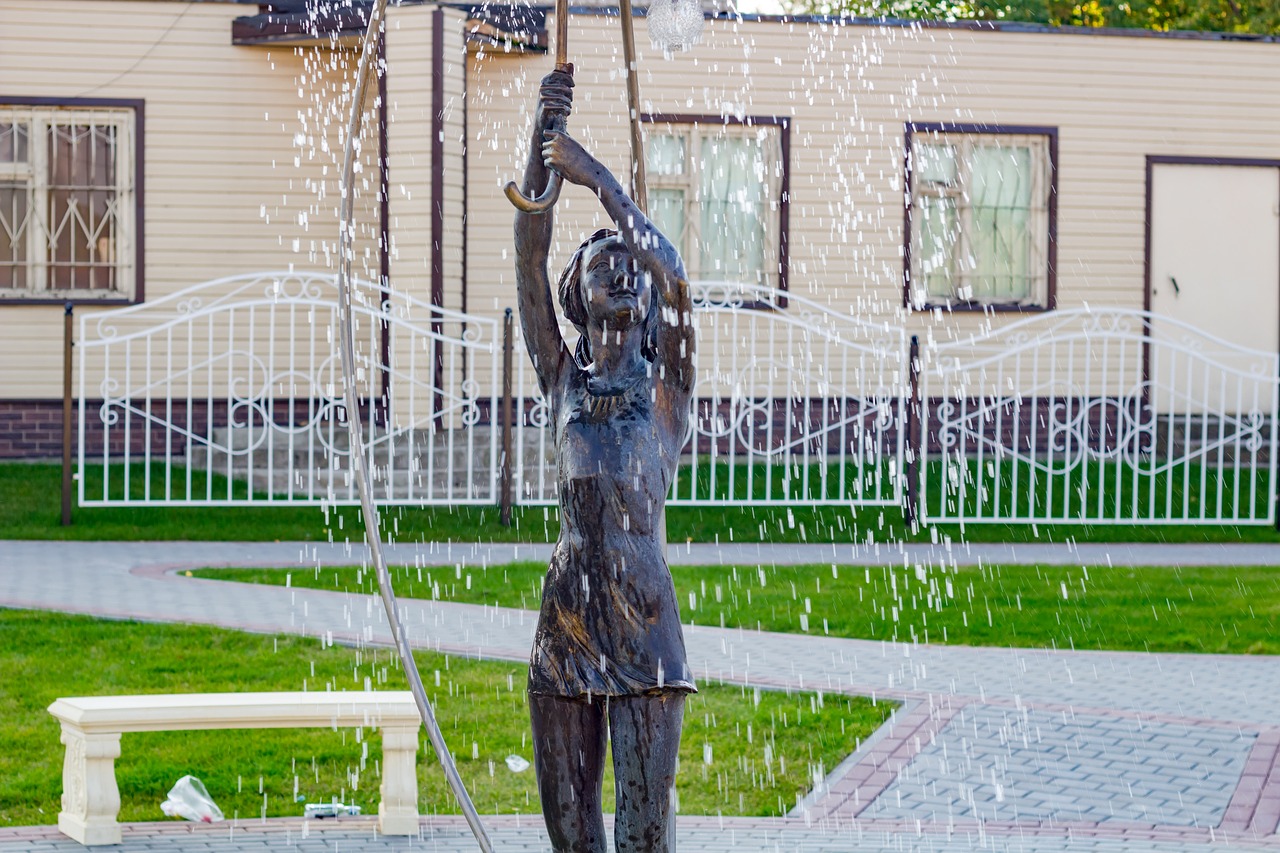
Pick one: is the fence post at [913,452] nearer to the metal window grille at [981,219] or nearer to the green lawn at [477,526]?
the green lawn at [477,526]

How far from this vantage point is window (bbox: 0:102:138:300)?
1836 cm

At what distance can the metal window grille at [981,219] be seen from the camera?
66.8 feet

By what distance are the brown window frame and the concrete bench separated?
1253cm

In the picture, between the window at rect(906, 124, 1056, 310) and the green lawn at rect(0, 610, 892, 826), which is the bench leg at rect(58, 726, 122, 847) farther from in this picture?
the window at rect(906, 124, 1056, 310)

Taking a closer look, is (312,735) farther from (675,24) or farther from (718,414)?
(675,24)

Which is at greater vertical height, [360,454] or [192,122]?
[192,122]

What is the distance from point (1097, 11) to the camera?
35344 mm

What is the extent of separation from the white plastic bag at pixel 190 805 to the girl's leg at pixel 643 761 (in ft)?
9.72

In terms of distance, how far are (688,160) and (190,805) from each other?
1376cm

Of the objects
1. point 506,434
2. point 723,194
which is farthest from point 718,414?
point 723,194

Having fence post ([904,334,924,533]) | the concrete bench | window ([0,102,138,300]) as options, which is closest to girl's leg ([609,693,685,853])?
the concrete bench

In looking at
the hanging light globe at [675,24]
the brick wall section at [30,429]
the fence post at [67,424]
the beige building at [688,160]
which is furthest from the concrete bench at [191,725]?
the brick wall section at [30,429]

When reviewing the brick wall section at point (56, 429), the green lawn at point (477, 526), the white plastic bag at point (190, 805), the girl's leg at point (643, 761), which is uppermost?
the brick wall section at point (56, 429)

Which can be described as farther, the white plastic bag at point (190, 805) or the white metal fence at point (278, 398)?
the white metal fence at point (278, 398)
